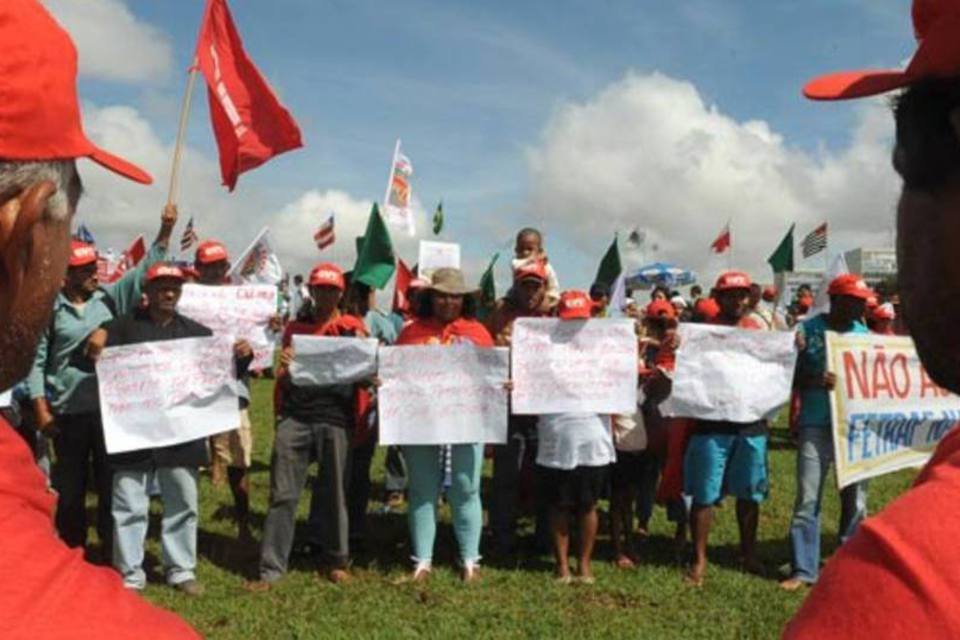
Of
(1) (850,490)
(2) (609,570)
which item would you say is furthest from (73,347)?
(1) (850,490)

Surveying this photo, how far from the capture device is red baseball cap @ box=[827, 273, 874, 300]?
7.01 metres

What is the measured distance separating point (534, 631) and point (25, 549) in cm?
536

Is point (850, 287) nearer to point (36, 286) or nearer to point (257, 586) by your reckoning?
point (257, 586)

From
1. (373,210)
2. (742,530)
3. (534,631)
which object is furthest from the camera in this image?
(373,210)

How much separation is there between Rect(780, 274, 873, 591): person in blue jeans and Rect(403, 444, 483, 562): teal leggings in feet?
7.52

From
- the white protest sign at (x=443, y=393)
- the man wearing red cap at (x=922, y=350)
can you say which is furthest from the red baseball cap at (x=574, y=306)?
the man wearing red cap at (x=922, y=350)

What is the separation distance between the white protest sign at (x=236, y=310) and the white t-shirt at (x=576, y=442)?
2.25 metres

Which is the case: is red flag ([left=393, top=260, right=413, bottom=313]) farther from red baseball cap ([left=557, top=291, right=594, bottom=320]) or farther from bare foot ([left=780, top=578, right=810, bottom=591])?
bare foot ([left=780, top=578, right=810, bottom=591])

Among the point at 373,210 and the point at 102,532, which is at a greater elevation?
the point at 373,210

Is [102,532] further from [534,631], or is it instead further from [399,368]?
[534,631]

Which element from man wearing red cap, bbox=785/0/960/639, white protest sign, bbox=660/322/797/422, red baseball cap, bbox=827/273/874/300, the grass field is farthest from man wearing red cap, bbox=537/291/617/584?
man wearing red cap, bbox=785/0/960/639

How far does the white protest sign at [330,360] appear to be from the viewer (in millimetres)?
6906

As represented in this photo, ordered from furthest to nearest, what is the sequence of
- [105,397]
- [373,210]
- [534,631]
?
[373,210], [105,397], [534,631]

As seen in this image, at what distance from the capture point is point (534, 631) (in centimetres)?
595
